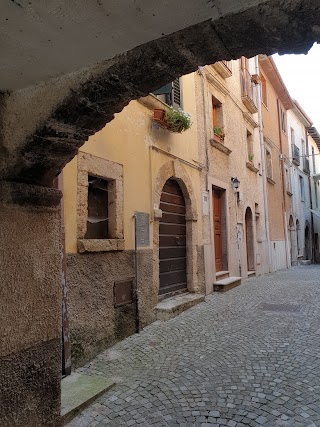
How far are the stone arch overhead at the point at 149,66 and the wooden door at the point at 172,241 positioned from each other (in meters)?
4.00

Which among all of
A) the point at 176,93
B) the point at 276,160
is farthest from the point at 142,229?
the point at 276,160

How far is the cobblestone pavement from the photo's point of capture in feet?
8.74

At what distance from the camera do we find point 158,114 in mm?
5895

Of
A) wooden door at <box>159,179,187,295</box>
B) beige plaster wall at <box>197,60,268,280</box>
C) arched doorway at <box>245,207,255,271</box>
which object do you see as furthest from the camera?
arched doorway at <box>245,207,255,271</box>

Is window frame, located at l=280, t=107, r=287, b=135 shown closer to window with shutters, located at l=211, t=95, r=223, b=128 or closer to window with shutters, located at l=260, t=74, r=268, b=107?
window with shutters, located at l=260, t=74, r=268, b=107

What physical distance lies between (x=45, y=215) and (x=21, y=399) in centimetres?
120

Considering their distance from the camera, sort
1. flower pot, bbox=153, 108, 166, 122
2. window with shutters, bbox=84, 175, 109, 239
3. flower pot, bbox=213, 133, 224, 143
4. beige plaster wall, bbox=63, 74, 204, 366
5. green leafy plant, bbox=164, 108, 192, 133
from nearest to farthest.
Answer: beige plaster wall, bbox=63, 74, 204, 366
window with shutters, bbox=84, 175, 109, 239
flower pot, bbox=153, 108, 166, 122
green leafy plant, bbox=164, 108, 192, 133
flower pot, bbox=213, 133, 224, 143

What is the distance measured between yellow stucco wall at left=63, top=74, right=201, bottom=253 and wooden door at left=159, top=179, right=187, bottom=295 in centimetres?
73

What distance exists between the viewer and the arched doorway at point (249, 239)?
11.6 metres

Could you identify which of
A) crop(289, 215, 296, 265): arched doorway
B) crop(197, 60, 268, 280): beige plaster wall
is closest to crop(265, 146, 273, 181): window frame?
crop(197, 60, 268, 280): beige plaster wall

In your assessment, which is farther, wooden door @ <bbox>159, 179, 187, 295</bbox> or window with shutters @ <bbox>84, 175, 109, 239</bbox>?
wooden door @ <bbox>159, 179, 187, 295</bbox>

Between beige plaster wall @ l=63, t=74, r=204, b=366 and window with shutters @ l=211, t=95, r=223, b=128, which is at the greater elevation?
window with shutters @ l=211, t=95, r=223, b=128

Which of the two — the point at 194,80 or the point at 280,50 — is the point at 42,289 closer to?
the point at 280,50

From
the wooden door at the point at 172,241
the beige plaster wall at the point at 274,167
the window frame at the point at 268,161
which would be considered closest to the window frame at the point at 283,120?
the beige plaster wall at the point at 274,167
